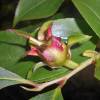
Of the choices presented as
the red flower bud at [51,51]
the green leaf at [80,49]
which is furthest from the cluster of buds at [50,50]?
the green leaf at [80,49]

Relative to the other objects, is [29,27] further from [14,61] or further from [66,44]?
[66,44]

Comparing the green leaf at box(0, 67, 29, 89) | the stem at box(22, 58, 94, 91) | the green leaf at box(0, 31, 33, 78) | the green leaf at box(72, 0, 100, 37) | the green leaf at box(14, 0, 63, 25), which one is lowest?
the green leaf at box(0, 31, 33, 78)

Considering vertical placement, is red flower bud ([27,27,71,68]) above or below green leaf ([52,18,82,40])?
above

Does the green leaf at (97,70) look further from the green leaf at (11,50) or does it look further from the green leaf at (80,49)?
the green leaf at (11,50)

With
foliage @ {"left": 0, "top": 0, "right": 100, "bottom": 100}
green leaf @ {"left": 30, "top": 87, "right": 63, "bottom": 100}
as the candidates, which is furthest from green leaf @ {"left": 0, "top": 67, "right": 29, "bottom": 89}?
green leaf @ {"left": 30, "top": 87, "right": 63, "bottom": 100}

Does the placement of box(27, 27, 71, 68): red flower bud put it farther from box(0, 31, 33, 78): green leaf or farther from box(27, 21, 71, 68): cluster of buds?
box(0, 31, 33, 78): green leaf


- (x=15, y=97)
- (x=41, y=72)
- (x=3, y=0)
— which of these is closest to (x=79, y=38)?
(x=41, y=72)

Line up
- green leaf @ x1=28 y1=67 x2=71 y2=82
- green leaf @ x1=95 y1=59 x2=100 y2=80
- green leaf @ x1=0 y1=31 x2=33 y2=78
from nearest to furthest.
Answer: green leaf @ x1=95 y1=59 x2=100 y2=80, green leaf @ x1=28 y1=67 x2=71 y2=82, green leaf @ x1=0 y1=31 x2=33 y2=78
